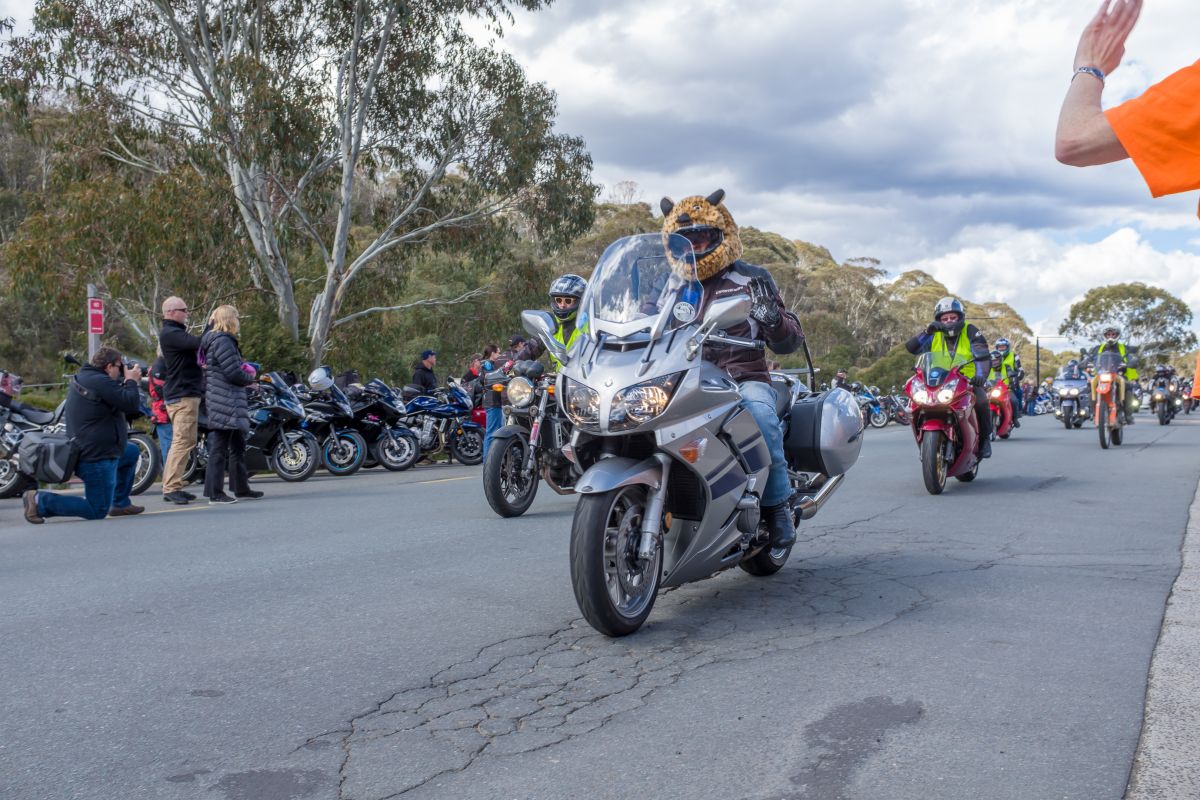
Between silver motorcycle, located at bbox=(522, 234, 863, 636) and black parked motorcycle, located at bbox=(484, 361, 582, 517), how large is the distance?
8.88ft

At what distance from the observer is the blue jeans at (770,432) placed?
17.5ft

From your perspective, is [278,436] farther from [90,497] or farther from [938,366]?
[938,366]

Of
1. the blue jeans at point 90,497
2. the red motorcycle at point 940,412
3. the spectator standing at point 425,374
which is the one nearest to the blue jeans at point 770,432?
the red motorcycle at point 940,412

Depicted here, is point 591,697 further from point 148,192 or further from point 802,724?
point 148,192

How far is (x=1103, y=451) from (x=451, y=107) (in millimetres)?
15571

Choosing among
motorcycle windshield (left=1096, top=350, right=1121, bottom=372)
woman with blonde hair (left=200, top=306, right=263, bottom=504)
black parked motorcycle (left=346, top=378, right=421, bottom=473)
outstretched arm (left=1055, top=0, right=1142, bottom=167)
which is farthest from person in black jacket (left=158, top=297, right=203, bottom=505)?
motorcycle windshield (left=1096, top=350, right=1121, bottom=372)

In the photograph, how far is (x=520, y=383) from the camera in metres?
8.42

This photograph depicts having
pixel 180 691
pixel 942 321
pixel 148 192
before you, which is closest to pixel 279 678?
pixel 180 691

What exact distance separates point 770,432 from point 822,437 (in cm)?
85

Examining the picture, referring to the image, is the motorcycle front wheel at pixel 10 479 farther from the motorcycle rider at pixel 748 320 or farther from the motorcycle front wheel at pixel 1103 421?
the motorcycle front wheel at pixel 1103 421

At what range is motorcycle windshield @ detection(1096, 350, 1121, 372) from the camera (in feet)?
56.1

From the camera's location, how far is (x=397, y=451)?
49.0 feet

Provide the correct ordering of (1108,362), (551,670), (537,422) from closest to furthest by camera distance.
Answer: (551,670)
(537,422)
(1108,362)

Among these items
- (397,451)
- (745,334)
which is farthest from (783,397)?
(397,451)
